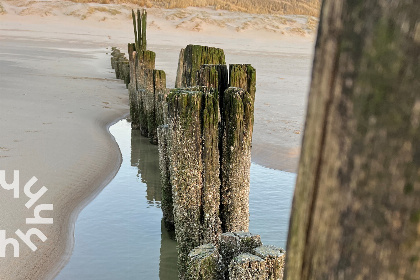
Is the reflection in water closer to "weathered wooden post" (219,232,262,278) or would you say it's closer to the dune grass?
"weathered wooden post" (219,232,262,278)

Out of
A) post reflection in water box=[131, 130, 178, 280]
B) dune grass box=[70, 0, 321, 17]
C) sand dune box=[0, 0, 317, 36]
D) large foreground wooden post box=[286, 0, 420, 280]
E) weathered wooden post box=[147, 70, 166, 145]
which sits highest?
dune grass box=[70, 0, 321, 17]

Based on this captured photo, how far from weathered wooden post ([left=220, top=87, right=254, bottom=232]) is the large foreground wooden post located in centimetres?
320

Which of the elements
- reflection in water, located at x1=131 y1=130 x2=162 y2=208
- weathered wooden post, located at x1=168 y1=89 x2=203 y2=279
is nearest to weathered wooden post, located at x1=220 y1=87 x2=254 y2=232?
weathered wooden post, located at x1=168 y1=89 x2=203 y2=279

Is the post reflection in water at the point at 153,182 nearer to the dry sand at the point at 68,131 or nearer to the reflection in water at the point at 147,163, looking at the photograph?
the reflection in water at the point at 147,163

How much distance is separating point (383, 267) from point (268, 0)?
6151 centimetres

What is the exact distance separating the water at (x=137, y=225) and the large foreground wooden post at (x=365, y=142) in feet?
13.3

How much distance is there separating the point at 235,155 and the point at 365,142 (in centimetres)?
329

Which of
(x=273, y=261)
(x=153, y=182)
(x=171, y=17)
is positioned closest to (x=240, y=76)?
(x=273, y=261)

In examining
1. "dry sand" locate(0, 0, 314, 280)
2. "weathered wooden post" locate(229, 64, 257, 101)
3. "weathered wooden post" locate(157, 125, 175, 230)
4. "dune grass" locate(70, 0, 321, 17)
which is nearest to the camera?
"weathered wooden post" locate(229, 64, 257, 101)

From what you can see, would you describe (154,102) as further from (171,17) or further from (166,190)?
(171,17)

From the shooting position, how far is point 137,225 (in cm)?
546

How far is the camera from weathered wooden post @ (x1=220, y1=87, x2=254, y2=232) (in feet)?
12.5

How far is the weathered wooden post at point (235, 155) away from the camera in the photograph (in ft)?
12.5

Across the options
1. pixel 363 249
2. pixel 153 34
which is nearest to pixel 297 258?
pixel 363 249
